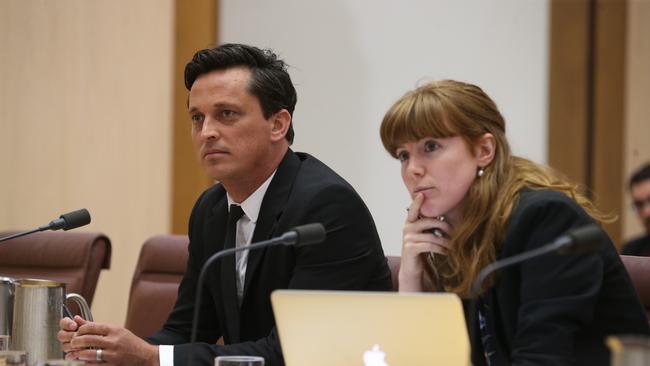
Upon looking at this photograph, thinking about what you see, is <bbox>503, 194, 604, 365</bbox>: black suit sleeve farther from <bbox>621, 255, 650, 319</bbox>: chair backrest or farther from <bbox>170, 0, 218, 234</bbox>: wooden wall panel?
<bbox>170, 0, 218, 234</bbox>: wooden wall panel

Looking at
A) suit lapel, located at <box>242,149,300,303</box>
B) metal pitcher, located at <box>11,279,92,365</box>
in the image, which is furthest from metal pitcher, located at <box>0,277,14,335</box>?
suit lapel, located at <box>242,149,300,303</box>

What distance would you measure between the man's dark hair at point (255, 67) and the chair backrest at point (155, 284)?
0.58m

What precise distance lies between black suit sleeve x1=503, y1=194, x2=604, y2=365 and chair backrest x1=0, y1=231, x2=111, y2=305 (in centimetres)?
146

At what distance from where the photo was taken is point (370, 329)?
1.52 meters

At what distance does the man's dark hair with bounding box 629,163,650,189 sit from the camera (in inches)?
149

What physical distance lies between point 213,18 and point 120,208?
0.96 meters

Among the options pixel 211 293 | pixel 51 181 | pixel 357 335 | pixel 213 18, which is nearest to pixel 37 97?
pixel 51 181

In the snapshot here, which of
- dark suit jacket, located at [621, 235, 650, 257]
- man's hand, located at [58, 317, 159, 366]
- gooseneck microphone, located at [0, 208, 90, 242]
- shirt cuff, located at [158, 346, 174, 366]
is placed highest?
gooseneck microphone, located at [0, 208, 90, 242]

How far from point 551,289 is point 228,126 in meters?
0.98

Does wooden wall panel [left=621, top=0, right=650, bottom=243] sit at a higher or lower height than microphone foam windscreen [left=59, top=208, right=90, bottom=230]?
higher

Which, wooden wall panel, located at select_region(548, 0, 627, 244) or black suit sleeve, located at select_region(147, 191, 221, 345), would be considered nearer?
black suit sleeve, located at select_region(147, 191, 221, 345)

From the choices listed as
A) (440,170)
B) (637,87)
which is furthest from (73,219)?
(637,87)

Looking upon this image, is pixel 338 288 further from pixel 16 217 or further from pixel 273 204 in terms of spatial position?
pixel 16 217

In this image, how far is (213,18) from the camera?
161 inches
